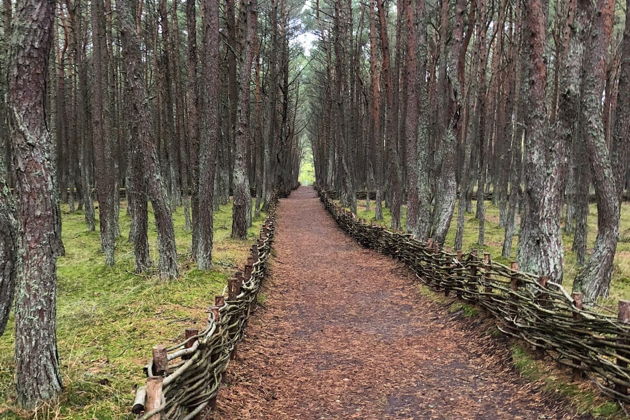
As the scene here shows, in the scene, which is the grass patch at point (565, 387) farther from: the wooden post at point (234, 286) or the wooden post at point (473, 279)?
the wooden post at point (234, 286)

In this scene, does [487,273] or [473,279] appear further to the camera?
[473,279]

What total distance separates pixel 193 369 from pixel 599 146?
22.1ft

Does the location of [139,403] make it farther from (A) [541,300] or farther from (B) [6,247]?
(A) [541,300]

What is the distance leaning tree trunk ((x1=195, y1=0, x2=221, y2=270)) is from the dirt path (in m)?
1.48

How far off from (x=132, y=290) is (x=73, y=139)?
1674 centimetres

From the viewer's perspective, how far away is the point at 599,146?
7090 mm

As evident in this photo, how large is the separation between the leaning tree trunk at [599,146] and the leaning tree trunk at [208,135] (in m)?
6.20

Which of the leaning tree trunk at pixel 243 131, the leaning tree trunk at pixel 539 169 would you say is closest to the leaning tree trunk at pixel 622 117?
the leaning tree trunk at pixel 539 169

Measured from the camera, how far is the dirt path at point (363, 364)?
13.7 feet

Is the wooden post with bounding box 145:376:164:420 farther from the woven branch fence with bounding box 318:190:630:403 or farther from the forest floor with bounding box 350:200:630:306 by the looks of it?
the forest floor with bounding box 350:200:630:306

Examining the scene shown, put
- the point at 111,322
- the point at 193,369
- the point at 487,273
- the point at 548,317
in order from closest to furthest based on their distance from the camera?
the point at 193,369 < the point at 548,317 < the point at 111,322 < the point at 487,273

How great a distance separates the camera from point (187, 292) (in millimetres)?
7105

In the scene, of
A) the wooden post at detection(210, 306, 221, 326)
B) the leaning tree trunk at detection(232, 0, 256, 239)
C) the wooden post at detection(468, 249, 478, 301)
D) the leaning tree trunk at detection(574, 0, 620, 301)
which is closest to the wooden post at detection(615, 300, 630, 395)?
the wooden post at detection(468, 249, 478, 301)

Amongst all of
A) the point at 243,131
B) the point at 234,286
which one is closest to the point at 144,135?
the point at 234,286
